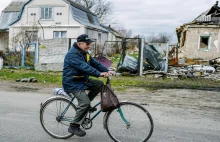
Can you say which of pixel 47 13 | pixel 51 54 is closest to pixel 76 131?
pixel 51 54

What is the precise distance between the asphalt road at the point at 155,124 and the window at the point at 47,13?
2234cm

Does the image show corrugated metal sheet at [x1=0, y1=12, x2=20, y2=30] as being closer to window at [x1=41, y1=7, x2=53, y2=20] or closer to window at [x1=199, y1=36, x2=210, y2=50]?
window at [x1=41, y1=7, x2=53, y2=20]

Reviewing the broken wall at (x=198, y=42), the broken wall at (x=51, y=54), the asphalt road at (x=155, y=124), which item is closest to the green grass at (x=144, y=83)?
the broken wall at (x=51, y=54)

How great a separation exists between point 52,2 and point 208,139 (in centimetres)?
2657

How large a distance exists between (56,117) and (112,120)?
3.71 ft

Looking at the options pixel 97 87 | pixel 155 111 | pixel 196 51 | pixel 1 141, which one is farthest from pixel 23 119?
pixel 196 51

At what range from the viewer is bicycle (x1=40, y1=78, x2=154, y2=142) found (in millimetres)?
4262

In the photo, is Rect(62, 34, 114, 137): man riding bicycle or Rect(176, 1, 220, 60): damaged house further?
Rect(176, 1, 220, 60): damaged house

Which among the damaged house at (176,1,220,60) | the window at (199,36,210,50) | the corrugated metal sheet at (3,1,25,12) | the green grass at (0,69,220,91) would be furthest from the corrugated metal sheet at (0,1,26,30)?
the window at (199,36,210,50)

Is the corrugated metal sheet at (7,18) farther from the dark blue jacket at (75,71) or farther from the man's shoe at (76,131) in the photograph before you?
the man's shoe at (76,131)

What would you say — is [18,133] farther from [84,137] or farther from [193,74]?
[193,74]

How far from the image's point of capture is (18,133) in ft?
16.0

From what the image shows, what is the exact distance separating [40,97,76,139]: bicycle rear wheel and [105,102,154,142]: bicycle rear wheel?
30.1 inches

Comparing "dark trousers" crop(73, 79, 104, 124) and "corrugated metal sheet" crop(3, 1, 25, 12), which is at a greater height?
"corrugated metal sheet" crop(3, 1, 25, 12)
